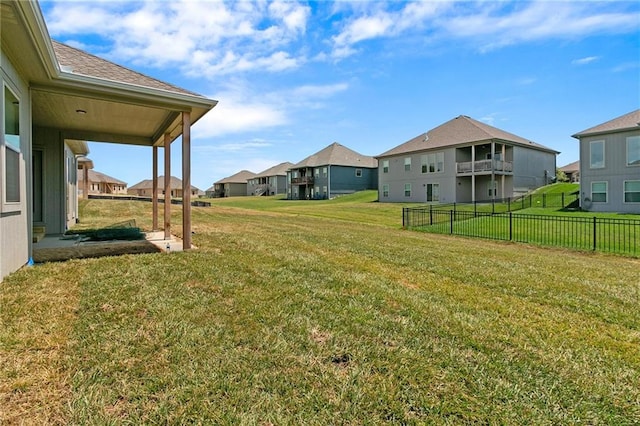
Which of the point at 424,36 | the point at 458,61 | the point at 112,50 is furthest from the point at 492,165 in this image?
the point at 112,50

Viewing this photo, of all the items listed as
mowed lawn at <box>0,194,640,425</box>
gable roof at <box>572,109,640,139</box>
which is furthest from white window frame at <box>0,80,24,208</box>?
gable roof at <box>572,109,640,139</box>

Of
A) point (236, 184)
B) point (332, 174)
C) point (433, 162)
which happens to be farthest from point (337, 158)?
point (236, 184)

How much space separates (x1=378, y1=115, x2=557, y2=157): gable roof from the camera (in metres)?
28.9

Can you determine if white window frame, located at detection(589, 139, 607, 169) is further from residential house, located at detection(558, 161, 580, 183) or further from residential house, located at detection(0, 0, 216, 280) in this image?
residential house, located at detection(558, 161, 580, 183)

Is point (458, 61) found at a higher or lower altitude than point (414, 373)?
higher

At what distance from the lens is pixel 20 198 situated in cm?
525

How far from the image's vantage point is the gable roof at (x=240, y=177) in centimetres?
7219

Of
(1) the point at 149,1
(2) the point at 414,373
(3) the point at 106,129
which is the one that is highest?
(1) the point at 149,1

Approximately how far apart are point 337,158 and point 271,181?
20362mm

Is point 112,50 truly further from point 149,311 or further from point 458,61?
point 458,61

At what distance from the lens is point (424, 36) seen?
12.1 meters

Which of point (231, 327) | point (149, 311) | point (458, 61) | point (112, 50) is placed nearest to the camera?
point (231, 327)

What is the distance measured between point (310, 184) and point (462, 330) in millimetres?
45540

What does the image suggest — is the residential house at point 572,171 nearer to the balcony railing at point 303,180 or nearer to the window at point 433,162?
the window at point 433,162
